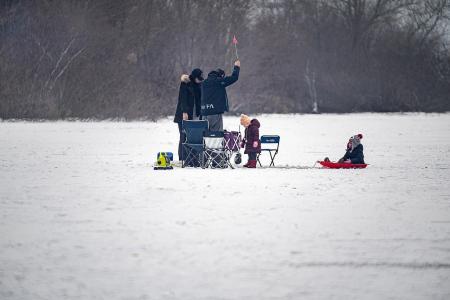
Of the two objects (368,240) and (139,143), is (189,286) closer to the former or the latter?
(368,240)

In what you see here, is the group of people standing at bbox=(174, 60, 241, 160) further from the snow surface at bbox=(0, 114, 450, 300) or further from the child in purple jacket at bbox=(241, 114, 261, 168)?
the snow surface at bbox=(0, 114, 450, 300)

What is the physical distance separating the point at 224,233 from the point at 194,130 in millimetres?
6964

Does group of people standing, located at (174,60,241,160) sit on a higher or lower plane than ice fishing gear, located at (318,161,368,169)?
higher

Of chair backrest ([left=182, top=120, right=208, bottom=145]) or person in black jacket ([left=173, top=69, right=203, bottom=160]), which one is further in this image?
person in black jacket ([left=173, top=69, right=203, bottom=160])

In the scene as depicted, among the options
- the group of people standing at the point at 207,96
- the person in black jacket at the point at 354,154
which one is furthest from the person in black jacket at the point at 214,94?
the person in black jacket at the point at 354,154

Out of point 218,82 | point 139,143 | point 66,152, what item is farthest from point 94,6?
point 218,82

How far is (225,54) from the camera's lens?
5881 centimetres

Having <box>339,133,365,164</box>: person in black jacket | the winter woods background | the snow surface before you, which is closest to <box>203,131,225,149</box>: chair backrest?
the snow surface

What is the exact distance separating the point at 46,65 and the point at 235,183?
30.7 m

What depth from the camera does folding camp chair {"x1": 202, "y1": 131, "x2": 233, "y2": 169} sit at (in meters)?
14.5

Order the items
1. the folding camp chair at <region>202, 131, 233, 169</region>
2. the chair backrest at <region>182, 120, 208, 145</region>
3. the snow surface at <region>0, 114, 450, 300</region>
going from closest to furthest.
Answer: the snow surface at <region>0, 114, 450, 300</region>
the folding camp chair at <region>202, 131, 233, 169</region>
the chair backrest at <region>182, 120, 208, 145</region>

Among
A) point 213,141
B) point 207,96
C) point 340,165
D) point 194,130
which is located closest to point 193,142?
point 194,130

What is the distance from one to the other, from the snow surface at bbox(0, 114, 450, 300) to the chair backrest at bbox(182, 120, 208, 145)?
1.71 feet

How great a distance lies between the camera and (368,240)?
25.1ft
